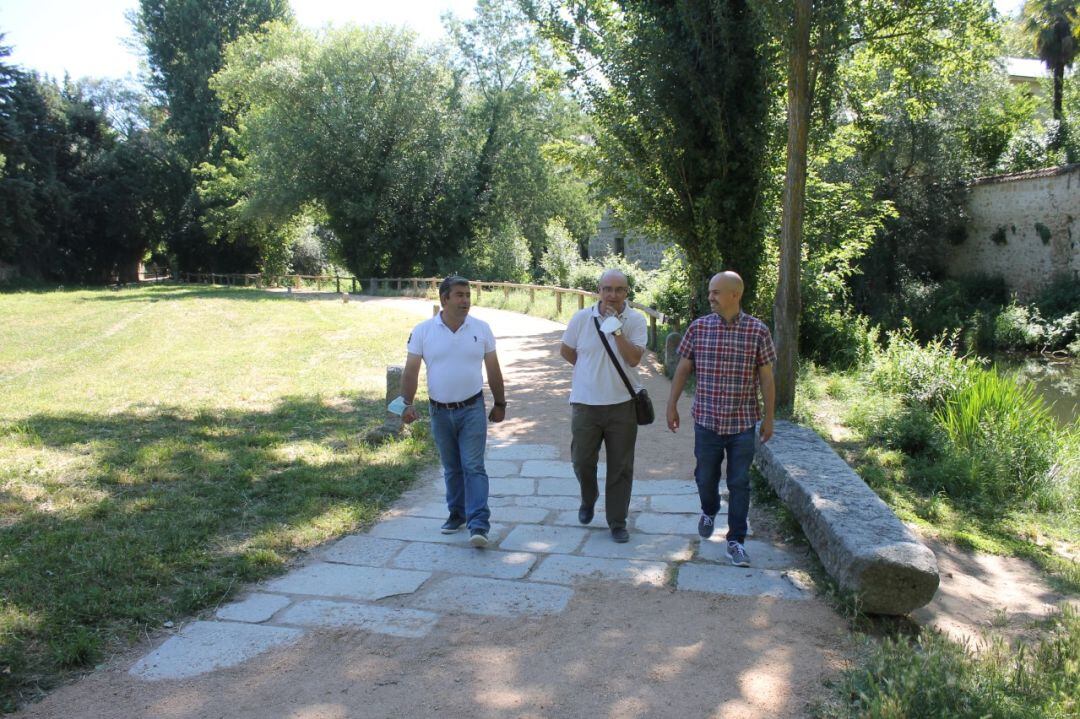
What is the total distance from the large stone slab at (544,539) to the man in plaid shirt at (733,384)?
1102 millimetres

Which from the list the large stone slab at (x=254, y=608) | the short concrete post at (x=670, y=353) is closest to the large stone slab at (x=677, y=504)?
the large stone slab at (x=254, y=608)

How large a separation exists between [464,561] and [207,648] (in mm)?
1673

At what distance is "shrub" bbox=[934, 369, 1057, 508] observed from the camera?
24.2 ft

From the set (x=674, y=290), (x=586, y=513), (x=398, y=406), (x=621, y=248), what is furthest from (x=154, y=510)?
(x=621, y=248)

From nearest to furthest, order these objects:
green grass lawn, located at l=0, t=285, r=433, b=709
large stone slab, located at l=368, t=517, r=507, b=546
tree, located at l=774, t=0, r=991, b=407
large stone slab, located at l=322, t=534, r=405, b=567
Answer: green grass lawn, located at l=0, t=285, r=433, b=709, large stone slab, located at l=322, t=534, r=405, b=567, large stone slab, located at l=368, t=517, r=507, b=546, tree, located at l=774, t=0, r=991, b=407

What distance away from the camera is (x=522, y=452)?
8141mm

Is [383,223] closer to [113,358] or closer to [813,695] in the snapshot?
[113,358]

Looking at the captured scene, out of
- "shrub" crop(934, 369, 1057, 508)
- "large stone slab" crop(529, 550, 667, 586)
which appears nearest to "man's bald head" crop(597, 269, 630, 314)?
"large stone slab" crop(529, 550, 667, 586)

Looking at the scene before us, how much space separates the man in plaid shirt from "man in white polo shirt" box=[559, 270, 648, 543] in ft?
1.25

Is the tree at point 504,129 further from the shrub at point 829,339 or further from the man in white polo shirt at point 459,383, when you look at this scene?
the man in white polo shirt at point 459,383

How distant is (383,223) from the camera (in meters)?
35.0

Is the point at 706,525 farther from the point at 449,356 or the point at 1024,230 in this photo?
the point at 1024,230

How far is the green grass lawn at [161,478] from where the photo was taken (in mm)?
4211

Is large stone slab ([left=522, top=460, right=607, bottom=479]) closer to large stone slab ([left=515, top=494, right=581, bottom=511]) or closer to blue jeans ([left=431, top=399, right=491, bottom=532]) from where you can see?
large stone slab ([left=515, top=494, right=581, bottom=511])
